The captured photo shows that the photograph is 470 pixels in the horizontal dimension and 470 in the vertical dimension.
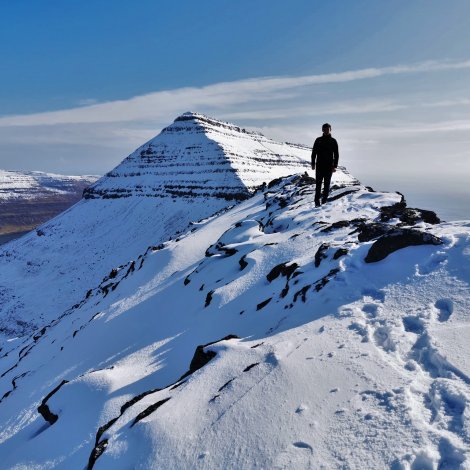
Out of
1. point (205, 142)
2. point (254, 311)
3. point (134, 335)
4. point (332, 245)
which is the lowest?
point (134, 335)

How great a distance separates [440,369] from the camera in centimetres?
508

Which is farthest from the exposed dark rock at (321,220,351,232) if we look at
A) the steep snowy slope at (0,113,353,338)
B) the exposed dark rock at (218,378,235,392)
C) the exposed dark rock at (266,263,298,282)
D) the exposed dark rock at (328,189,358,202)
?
the steep snowy slope at (0,113,353,338)

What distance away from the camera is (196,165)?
95500 millimetres

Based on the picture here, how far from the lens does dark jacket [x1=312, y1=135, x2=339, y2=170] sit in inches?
560

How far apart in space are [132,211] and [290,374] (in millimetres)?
Answer: 81065

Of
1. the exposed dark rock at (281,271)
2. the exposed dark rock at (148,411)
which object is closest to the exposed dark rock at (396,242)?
the exposed dark rock at (281,271)

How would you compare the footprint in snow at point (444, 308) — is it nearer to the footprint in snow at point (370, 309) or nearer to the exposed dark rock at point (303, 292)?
the footprint in snow at point (370, 309)

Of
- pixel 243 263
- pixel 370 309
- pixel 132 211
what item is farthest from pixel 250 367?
pixel 132 211

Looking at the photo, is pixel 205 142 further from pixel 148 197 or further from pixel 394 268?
pixel 394 268

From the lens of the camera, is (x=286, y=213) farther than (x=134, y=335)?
Yes

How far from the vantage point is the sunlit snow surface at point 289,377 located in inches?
171

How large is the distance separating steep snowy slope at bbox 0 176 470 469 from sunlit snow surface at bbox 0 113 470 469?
24 millimetres

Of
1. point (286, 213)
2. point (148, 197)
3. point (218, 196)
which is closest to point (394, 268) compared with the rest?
point (286, 213)

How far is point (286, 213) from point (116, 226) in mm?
64491
